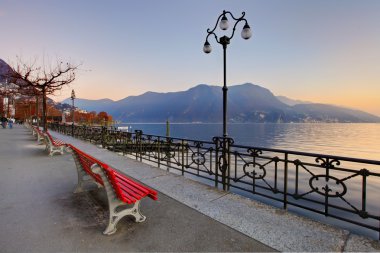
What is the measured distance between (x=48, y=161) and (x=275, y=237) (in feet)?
30.5

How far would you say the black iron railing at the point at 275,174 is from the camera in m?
4.01

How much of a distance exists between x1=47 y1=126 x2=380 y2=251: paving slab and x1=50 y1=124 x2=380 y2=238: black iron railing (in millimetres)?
370

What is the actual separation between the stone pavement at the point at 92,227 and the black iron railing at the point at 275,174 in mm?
1712

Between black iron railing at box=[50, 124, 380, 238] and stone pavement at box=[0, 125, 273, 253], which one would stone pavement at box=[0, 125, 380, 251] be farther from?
black iron railing at box=[50, 124, 380, 238]

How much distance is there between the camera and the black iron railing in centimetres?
401

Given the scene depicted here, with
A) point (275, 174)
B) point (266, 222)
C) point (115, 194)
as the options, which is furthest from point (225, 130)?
point (115, 194)

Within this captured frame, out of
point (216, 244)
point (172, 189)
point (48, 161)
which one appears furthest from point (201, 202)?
point (48, 161)

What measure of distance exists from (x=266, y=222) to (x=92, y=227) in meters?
2.90

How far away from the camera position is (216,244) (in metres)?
3.23

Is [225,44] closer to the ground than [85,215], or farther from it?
farther from it

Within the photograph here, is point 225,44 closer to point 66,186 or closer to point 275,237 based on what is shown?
point 275,237

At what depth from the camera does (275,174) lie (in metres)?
4.96

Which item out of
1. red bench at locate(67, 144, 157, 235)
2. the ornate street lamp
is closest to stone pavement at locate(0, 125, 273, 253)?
red bench at locate(67, 144, 157, 235)

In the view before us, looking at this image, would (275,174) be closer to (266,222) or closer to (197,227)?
(266,222)
